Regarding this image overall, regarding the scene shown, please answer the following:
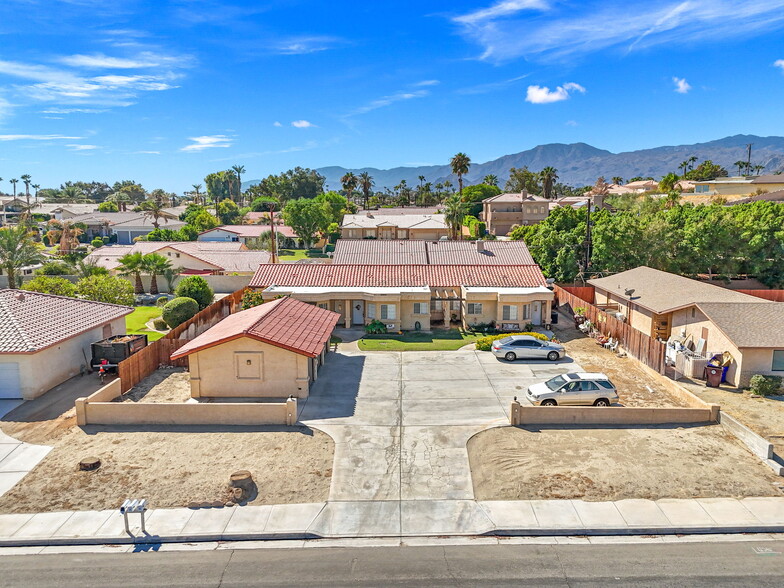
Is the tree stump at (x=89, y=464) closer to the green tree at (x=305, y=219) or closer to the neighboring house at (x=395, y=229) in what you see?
the green tree at (x=305, y=219)

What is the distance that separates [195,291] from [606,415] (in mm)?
30385

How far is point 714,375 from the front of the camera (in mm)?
25953

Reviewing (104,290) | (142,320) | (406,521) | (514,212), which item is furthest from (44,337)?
Answer: (514,212)

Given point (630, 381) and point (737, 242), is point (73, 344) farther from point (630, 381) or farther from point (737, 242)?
point (737, 242)

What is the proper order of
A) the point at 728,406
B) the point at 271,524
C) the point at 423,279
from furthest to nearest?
the point at 423,279 → the point at 728,406 → the point at 271,524

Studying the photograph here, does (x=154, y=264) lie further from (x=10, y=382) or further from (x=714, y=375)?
(x=714, y=375)

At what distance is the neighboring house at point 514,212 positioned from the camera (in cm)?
9562

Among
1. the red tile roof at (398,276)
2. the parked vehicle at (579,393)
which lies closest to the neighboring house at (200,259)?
the red tile roof at (398,276)

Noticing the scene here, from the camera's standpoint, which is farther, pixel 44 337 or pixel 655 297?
pixel 655 297

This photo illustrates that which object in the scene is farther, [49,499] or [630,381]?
[630,381]

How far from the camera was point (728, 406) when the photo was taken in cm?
2334

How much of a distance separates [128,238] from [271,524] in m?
96.1

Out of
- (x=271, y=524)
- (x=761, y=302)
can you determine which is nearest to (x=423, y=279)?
(x=761, y=302)

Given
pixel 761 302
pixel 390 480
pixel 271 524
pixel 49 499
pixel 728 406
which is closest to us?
pixel 271 524
